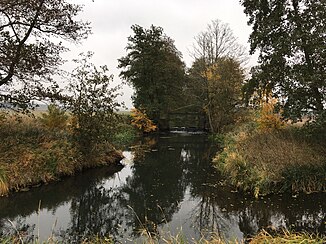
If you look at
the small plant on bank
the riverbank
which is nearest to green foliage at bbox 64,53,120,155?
the riverbank

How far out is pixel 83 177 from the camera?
11.0 m

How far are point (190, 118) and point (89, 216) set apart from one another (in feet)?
98.5

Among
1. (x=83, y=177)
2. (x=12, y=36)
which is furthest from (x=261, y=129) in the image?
(x=12, y=36)

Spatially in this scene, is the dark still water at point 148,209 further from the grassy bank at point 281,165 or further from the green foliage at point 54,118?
the green foliage at point 54,118

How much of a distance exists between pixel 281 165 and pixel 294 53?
462cm

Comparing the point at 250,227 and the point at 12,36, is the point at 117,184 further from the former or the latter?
the point at 12,36

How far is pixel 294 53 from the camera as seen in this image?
422 inches

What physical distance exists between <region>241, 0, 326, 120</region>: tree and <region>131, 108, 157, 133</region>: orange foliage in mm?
19177

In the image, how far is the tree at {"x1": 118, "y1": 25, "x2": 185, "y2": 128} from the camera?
31394mm

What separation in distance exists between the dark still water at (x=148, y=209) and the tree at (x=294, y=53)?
392 centimetres

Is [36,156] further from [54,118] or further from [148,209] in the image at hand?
[54,118]

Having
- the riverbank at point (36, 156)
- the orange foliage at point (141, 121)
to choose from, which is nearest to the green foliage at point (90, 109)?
the riverbank at point (36, 156)

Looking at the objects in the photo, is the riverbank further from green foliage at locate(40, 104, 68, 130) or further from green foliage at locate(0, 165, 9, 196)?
green foliage at locate(40, 104, 68, 130)

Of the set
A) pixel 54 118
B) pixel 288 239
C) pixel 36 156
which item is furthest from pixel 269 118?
pixel 54 118
